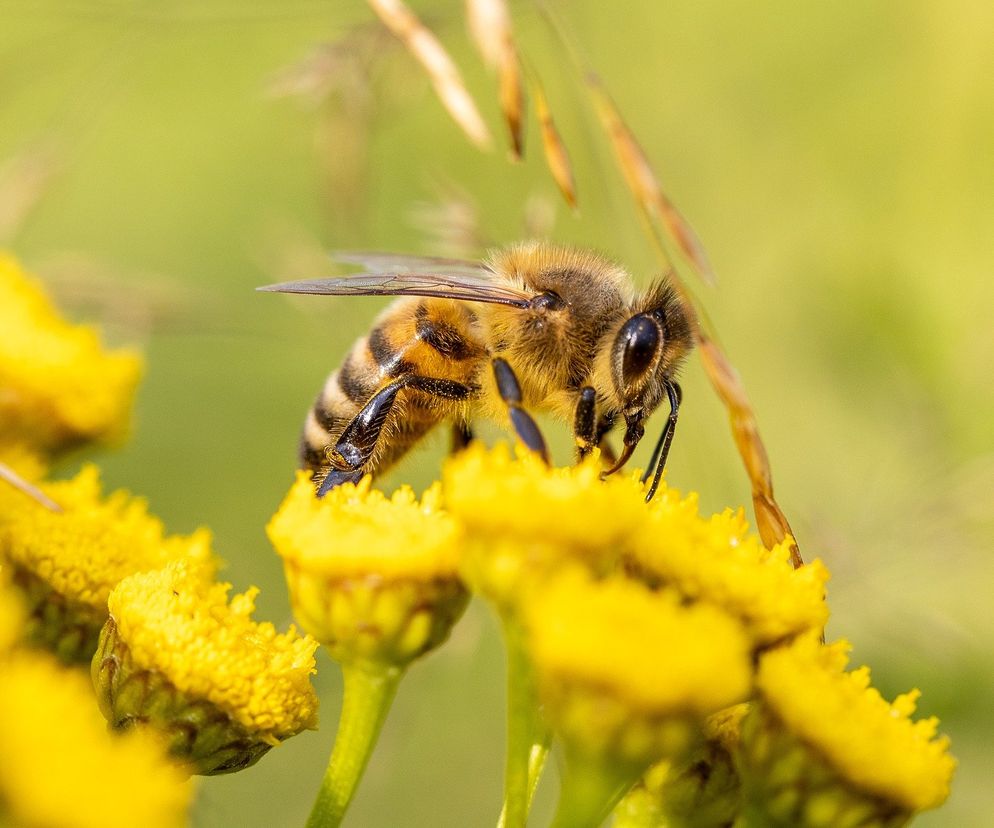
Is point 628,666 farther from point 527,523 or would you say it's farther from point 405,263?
point 405,263

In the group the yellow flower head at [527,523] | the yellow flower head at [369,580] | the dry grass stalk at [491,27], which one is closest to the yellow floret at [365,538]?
the yellow flower head at [369,580]

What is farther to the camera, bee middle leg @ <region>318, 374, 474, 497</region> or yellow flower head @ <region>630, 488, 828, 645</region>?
bee middle leg @ <region>318, 374, 474, 497</region>

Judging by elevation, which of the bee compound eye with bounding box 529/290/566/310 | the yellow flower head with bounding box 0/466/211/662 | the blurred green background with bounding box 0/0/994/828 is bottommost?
the blurred green background with bounding box 0/0/994/828

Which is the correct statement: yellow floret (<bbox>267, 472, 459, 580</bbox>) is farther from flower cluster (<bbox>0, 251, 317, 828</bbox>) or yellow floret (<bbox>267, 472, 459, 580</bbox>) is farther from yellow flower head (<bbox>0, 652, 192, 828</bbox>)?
yellow flower head (<bbox>0, 652, 192, 828</bbox>)

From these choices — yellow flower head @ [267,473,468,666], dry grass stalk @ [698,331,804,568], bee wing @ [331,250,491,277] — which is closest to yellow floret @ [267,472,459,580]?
yellow flower head @ [267,473,468,666]

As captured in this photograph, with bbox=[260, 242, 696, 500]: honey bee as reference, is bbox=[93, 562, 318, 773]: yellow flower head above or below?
above

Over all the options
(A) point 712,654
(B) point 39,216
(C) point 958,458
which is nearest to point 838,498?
(C) point 958,458

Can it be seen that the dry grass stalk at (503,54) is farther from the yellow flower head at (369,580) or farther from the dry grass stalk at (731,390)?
the yellow flower head at (369,580)

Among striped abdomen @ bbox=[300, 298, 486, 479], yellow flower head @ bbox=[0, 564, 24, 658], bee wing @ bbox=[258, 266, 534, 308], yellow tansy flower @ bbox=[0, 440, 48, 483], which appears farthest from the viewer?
striped abdomen @ bbox=[300, 298, 486, 479]
